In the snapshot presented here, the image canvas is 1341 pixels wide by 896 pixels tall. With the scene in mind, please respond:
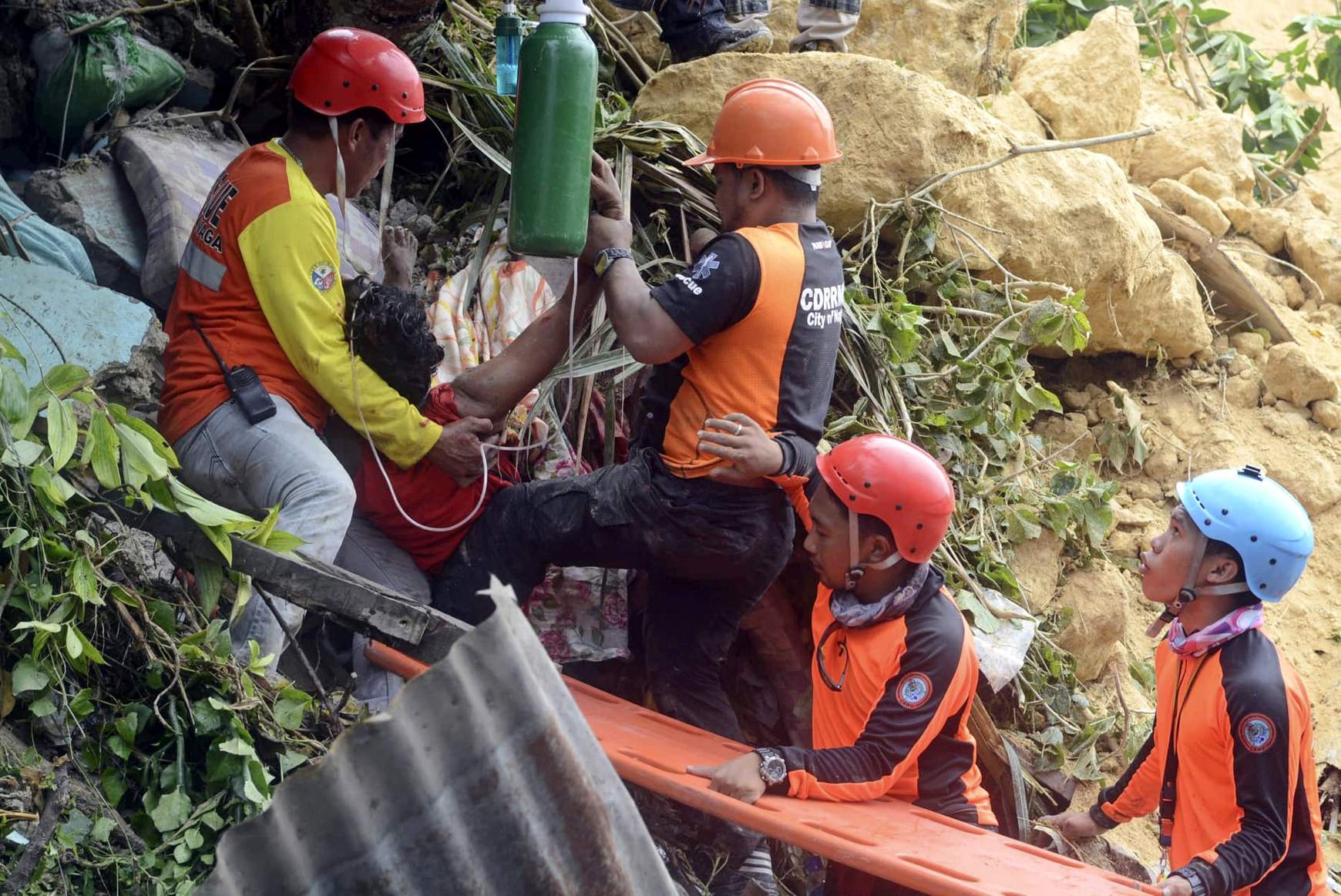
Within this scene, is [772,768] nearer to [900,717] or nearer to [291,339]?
[900,717]

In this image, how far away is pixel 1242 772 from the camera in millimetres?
3502

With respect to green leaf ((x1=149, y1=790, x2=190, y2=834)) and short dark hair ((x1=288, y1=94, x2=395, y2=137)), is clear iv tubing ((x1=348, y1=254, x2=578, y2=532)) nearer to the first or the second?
short dark hair ((x1=288, y1=94, x2=395, y2=137))

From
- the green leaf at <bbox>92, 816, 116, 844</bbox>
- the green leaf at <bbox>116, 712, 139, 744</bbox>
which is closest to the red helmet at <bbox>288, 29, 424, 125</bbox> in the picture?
the green leaf at <bbox>116, 712, 139, 744</bbox>

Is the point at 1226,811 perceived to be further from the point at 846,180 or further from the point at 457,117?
the point at 457,117

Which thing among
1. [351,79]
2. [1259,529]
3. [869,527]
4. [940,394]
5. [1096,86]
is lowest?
[940,394]

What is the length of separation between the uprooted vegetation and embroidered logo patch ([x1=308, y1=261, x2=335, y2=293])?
0.80m

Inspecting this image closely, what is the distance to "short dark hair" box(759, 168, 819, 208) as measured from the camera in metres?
3.97

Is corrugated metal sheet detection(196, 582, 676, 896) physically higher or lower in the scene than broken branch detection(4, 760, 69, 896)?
higher

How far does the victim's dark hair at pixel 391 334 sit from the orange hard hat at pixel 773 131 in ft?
3.27

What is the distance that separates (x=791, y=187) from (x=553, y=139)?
75cm

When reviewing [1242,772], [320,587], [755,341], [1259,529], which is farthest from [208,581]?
[1259,529]

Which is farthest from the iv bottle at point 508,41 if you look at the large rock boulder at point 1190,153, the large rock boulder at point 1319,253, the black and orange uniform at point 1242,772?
the large rock boulder at point 1319,253

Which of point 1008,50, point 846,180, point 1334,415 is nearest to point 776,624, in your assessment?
point 846,180

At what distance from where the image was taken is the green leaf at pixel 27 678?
2.88m
